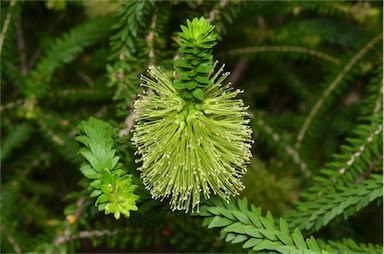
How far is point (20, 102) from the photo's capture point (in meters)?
1.27

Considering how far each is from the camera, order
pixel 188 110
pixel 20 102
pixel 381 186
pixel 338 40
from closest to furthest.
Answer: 1. pixel 188 110
2. pixel 381 186
3. pixel 20 102
4. pixel 338 40

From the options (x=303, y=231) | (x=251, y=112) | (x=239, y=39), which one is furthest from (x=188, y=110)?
(x=239, y=39)

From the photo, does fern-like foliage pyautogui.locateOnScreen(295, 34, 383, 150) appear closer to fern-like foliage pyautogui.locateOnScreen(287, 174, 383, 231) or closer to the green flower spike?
fern-like foliage pyautogui.locateOnScreen(287, 174, 383, 231)

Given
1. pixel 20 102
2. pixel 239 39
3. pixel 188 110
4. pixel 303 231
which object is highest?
pixel 239 39

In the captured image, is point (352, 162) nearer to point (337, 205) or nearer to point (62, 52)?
point (337, 205)

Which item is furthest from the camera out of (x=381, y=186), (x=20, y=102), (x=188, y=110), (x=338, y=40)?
(x=338, y=40)

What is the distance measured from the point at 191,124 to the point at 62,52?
607mm

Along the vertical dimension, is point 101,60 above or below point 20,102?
above

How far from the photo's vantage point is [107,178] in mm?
734

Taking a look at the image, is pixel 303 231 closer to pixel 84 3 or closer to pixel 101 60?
pixel 101 60

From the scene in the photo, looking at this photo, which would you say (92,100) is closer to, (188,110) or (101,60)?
(101,60)

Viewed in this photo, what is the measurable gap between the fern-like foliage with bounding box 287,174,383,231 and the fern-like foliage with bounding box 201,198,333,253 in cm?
11

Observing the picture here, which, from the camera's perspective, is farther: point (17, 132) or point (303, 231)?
point (17, 132)

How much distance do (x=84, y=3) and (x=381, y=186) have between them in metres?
0.85
